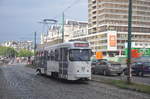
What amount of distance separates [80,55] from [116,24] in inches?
4333

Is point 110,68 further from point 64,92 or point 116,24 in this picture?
point 116,24

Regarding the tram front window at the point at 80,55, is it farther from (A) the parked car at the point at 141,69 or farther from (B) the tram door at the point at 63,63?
(A) the parked car at the point at 141,69

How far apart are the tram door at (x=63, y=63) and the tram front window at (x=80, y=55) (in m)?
0.65

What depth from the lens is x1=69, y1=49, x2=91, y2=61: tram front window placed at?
22.6 meters

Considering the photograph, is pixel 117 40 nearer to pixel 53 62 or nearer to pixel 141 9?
pixel 141 9

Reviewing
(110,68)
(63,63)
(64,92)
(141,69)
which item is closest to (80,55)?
(63,63)

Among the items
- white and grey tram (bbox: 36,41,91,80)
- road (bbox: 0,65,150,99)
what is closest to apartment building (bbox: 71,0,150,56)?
white and grey tram (bbox: 36,41,91,80)

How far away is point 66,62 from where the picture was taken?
905 inches

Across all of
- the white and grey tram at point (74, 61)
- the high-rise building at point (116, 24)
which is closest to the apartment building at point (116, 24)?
the high-rise building at point (116, 24)

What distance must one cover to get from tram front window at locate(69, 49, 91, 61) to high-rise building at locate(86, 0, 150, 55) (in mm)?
101575

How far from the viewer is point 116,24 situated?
13088 centimetres

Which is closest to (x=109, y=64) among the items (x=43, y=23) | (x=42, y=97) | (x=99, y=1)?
(x=42, y=97)

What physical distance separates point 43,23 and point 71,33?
397 ft

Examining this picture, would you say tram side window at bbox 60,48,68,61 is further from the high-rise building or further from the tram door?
the high-rise building
